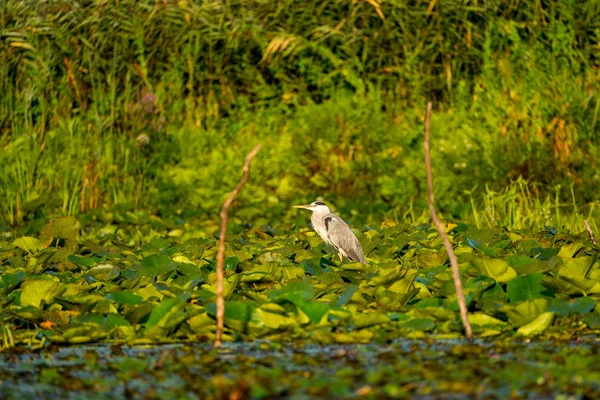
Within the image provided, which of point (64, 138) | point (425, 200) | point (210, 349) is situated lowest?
point (425, 200)

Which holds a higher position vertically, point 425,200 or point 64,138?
point 64,138

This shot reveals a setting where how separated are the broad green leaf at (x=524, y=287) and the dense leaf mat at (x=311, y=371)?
55cm

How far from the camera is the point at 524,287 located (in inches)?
183

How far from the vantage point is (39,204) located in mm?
9141

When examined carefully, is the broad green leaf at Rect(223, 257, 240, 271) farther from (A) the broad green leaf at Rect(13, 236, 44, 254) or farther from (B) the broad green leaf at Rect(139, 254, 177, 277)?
(A) the broad green leaf at Rect(13, 236, 44, 254)

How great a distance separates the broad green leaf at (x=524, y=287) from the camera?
464 cm

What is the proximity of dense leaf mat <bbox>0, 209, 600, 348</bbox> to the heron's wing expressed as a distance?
0.32ft

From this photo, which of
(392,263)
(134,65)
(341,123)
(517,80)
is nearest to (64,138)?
(134,65)

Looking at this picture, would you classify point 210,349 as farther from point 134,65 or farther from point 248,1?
point 248,1

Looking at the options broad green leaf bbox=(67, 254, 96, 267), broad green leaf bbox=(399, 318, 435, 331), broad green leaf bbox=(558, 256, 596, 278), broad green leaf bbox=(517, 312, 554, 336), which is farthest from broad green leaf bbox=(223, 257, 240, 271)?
broad green leaf bbox=(517, 312, 554, 336)

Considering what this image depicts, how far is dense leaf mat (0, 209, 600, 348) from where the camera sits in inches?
169

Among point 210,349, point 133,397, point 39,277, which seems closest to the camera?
point 133,397

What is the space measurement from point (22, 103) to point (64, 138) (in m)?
0.77

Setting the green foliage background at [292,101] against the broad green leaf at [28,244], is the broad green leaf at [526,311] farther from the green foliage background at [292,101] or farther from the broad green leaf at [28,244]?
the green foliage background at [292,101]
